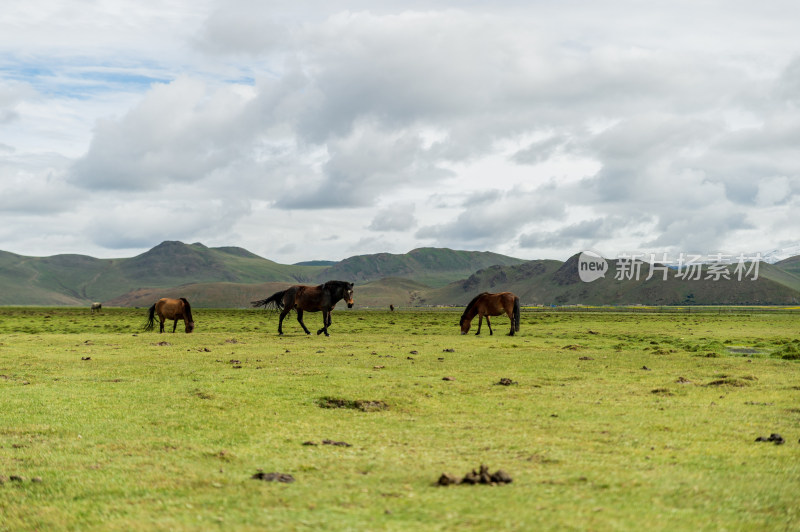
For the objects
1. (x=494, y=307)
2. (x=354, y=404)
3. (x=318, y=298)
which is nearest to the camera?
(x=354, y=404)

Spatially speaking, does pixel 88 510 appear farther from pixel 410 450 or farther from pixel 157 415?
pixel 157 415

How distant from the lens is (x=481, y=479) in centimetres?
809

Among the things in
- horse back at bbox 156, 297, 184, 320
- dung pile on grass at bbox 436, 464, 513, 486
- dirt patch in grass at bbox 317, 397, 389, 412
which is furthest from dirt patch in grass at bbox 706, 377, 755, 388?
horse back at bbox 156, 297, 184, 320

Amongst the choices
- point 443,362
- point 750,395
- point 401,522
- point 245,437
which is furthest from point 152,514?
point 443,362

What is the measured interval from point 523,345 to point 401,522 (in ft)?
85.1

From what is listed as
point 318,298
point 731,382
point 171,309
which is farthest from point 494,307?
point 731,382

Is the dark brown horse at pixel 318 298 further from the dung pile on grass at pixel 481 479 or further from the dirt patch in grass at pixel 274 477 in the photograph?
the dung pile on grass at pixel 481 479

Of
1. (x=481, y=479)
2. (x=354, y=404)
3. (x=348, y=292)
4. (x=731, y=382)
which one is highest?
(x=348, y=292)

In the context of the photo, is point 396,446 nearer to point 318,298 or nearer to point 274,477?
point 274,477

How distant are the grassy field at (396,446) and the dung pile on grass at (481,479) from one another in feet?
0.58

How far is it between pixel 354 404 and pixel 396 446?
4.15m

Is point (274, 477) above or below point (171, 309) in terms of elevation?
below

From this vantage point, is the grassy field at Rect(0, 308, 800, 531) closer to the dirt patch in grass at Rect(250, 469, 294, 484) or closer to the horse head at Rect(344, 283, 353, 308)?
the dirt patch in grass at Rect(250, 469, 294, 484)

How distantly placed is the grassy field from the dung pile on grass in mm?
178
